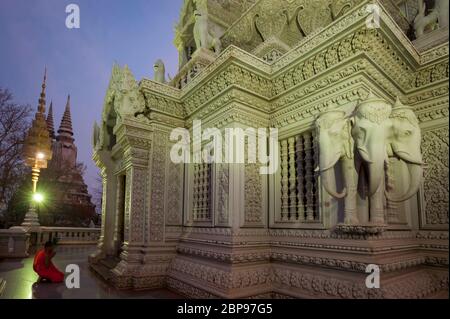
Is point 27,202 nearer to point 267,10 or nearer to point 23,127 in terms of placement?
point 23,127

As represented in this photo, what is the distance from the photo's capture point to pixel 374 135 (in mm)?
3379

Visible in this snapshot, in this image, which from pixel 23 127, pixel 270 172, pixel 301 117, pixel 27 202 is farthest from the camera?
pixel 27 202

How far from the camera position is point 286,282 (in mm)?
4184

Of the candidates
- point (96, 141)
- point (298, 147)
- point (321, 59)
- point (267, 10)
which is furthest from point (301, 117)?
point (96, 141)

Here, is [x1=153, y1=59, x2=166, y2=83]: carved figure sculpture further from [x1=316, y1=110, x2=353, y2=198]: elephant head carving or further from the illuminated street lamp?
the illuminated street lamp

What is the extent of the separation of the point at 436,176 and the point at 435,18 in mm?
2886

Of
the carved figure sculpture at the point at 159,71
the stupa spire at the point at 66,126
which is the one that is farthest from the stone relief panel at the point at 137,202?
the stupa spire at the point at 66,126

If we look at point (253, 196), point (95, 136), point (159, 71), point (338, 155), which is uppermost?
point (159, 71)

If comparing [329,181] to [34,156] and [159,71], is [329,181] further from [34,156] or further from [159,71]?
[34,156]

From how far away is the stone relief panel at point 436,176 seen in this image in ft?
13.4

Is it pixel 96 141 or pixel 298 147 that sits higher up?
pixel 96 141

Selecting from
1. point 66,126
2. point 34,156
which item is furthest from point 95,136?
point 66,126

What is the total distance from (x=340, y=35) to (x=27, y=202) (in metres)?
24.4

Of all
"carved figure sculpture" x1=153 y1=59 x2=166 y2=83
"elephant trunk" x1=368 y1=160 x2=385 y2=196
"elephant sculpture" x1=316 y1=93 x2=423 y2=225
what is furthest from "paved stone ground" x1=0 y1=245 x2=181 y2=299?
"carved figure sculpture" x1=153 y1=59 x2=166 y2=83
